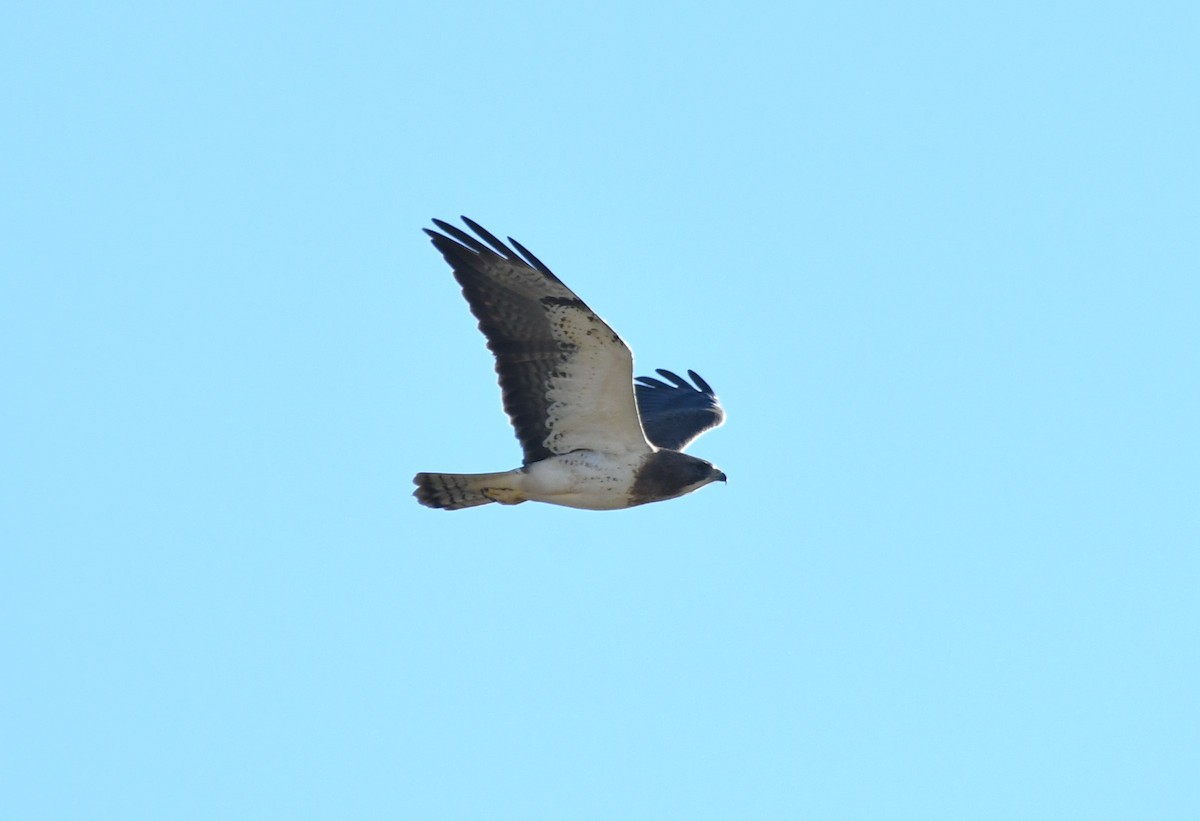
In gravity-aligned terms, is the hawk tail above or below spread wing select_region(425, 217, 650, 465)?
below

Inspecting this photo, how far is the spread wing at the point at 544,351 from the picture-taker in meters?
11.7

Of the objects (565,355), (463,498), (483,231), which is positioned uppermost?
(483,231)

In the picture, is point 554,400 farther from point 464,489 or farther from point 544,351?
point 464,489

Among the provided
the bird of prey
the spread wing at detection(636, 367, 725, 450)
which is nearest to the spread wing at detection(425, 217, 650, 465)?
the bird of prey

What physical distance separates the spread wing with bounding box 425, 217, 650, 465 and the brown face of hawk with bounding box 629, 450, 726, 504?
244mm

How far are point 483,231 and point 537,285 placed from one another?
0.52 meters

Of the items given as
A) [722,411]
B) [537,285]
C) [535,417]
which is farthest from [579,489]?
[722,411]

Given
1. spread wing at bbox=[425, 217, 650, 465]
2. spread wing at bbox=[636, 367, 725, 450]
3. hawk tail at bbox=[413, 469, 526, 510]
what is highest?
spread wing at bbox=[636, 367, 725, 450]

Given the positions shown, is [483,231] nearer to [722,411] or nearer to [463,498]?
[463,498]

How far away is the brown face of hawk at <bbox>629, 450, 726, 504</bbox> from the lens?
Answer: 12.3m

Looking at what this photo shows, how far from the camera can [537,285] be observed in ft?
38.3

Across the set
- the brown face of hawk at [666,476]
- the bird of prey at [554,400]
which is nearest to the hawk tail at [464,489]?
the bird of prey at [554,400]

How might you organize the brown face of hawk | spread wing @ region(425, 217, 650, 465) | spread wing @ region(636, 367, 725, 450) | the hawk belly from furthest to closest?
1. spread wing @ region(636, 367, 725, 450)
2. the brown face of hawk
3. the hawk belly
4. spread wing @ region(425, 217, 650, 465)

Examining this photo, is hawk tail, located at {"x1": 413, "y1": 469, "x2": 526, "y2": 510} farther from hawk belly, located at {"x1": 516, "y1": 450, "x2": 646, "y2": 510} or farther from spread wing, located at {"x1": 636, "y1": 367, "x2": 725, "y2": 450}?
spread wing, located at {"x1": 636, "y1": 367, "x2": 725, "y2": 450}
